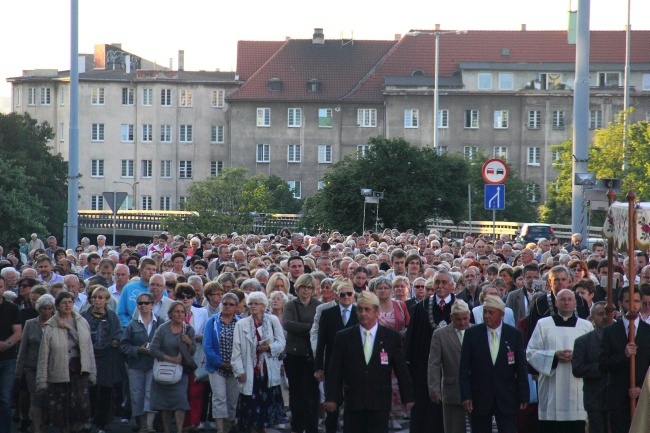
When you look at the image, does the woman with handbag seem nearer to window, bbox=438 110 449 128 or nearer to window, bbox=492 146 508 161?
window, bbox=438 110 449 128

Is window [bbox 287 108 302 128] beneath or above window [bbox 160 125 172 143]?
above

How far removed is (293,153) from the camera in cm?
11256

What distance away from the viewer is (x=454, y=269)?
19.8 metres

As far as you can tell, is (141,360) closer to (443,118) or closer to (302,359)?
(302,359)

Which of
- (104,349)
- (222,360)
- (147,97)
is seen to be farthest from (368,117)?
(222,360)

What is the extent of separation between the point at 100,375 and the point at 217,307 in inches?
61.2

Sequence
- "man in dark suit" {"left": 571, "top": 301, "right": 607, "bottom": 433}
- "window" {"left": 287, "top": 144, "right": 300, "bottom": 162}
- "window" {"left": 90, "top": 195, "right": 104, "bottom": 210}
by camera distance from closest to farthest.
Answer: "man in dark suit" {"left": 571, "top": 301, "right": 607, "bottom": 433}
"window" {"left": 287, "top": 144, "right": 300, "bottom": 162}
"window" {"left": 90, "top": 195, "right": 104, "bottom": 210}

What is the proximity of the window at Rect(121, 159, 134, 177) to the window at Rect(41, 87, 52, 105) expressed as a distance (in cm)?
951

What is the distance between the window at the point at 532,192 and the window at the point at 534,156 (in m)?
4.02

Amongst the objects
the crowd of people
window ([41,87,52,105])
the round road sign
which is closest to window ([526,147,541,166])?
window ([41,87,52,105])

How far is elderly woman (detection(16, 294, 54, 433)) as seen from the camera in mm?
15164

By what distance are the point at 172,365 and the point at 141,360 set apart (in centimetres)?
61

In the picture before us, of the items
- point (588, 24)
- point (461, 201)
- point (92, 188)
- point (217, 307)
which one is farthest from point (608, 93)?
point (217, 307)

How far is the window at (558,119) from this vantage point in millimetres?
105875
